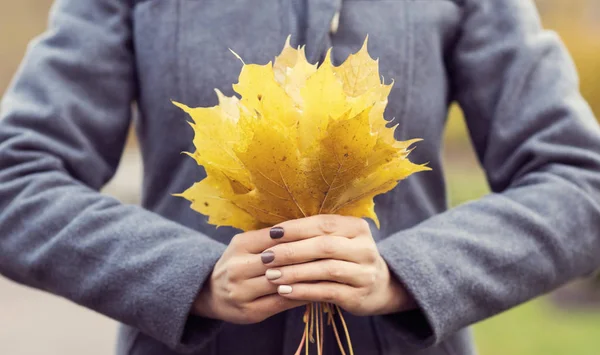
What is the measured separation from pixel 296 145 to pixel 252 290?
0.70 ft

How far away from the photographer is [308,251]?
98 centimetres

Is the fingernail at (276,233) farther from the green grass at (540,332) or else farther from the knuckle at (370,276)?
the green grass at (540,332)

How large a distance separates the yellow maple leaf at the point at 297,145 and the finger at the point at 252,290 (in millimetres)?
86

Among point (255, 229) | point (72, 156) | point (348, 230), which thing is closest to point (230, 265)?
point (255, 229)

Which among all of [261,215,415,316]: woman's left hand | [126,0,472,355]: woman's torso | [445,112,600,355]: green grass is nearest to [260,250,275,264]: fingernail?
[261,215,415,316]: woman's left hand

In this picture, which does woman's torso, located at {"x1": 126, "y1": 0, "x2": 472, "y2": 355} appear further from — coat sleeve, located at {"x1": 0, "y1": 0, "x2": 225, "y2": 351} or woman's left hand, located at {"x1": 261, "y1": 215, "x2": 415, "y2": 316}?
woman's left hand, located at {"x1": 261, "y1": 215, "x2": 415, "y2": 316}

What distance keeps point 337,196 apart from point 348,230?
5cm

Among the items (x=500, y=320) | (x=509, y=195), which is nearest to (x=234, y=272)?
(x=509, y=195)

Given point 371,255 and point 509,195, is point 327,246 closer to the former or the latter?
point 371,255

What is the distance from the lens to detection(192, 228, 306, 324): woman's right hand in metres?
1.01

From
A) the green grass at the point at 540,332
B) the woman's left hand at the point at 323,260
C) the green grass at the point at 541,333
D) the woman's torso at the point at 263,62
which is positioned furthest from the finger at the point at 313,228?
the green grass at the point at 541,333

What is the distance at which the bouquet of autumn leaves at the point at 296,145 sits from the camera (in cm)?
94

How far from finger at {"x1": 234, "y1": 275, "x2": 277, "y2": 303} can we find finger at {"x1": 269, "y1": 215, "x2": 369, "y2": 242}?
64 mm

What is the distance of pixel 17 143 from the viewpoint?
1.22m
